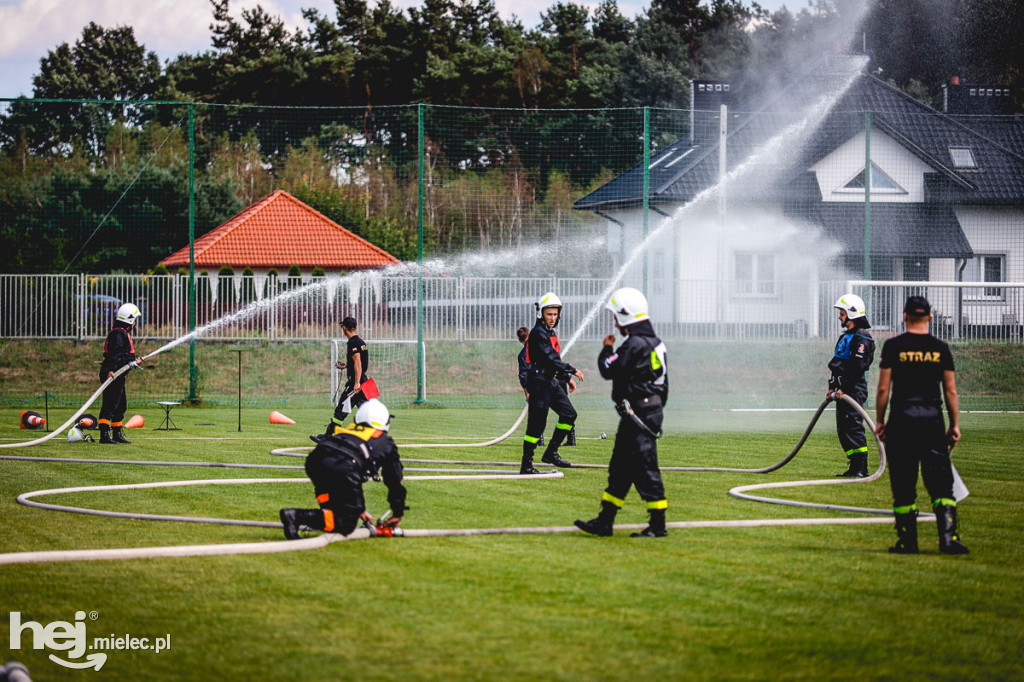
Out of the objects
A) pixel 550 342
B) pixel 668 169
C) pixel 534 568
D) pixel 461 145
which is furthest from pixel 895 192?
pixel 534 568

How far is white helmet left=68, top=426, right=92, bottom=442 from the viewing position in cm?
1759

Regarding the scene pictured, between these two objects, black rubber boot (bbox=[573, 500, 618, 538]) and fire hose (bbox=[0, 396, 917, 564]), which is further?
black rubber boot (bbox=[573, 500, 618, 538])

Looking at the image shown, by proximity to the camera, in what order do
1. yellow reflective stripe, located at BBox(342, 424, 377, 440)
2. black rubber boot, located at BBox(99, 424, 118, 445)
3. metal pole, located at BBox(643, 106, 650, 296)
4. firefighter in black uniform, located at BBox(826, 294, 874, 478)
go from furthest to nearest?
metal pole, located at BBox(643, 106, 650, 296)
black rubber boot, located at BBox(99, 424, 118, 445)
firefighter in black uniform, located at BBox(826, 294, 874, 478)
yellow reflective stripe, located at BBox(342, 424, 377, 440)

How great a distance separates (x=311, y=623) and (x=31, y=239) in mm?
22257

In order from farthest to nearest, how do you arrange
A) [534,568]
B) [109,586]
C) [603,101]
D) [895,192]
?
[603,101] → [895,192] → [534,568] → [109,586]

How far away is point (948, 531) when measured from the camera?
352 inches

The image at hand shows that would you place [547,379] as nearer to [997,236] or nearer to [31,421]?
[31,421]

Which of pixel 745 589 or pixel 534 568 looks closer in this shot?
pixel 745 589

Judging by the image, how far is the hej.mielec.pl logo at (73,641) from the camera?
19.0 ft

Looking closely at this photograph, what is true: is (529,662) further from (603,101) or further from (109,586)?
(603,101)

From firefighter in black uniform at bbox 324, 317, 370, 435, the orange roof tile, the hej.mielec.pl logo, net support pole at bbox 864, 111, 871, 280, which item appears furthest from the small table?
net support pole at bbox 864, 111, 871, 280

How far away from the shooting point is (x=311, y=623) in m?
6.42

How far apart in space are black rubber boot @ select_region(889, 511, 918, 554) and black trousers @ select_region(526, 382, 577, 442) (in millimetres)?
5780

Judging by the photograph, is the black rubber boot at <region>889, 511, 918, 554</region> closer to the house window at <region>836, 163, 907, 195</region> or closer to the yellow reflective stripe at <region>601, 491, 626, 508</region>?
the yellow reflective stripe at <region>601, 491, 626, 508</region>
